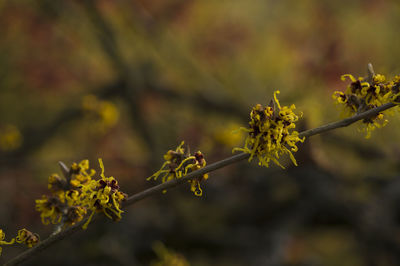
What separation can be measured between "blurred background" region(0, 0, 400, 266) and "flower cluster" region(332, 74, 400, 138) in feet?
1.01

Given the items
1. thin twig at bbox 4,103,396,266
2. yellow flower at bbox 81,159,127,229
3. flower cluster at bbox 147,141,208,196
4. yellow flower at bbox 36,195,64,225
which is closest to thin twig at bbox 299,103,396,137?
thin twig at bbox 4,103,396,266

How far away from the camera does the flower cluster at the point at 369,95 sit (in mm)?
1302

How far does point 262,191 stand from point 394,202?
1138mm

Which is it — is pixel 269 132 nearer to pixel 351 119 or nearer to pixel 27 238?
pixel 351 119

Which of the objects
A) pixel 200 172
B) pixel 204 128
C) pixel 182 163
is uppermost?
pixel 204 128

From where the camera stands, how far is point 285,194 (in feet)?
13.4

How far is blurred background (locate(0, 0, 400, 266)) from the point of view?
3.58 meters

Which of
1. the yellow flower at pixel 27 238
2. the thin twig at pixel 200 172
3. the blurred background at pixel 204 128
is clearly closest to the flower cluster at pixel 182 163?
the thin twig at pixel 200 172

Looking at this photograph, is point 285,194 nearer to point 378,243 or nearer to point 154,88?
point 378,243

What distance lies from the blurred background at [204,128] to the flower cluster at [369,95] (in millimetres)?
307

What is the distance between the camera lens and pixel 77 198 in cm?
144

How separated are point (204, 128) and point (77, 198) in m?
4.30

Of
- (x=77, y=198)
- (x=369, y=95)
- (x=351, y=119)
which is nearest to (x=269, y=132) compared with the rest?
(x=351, y=119)

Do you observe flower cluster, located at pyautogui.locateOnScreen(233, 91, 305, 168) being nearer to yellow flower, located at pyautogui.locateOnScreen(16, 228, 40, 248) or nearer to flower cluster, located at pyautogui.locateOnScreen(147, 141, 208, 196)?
flower cluster, located at pyautogui.locateOnScreen(147, 141, 208, 196)
